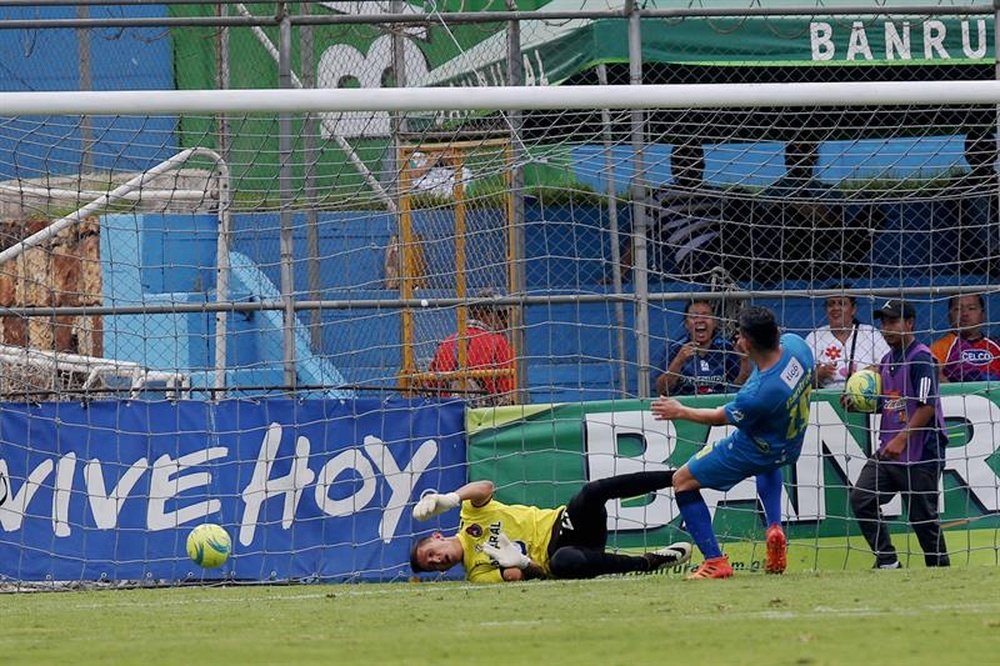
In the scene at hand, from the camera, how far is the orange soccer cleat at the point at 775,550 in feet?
31.1

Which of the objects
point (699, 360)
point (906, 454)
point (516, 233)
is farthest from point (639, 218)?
point (906, 454)

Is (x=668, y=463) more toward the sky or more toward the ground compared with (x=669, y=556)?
more toward the sky

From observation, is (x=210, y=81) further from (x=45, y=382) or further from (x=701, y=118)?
(x=701, y=118)

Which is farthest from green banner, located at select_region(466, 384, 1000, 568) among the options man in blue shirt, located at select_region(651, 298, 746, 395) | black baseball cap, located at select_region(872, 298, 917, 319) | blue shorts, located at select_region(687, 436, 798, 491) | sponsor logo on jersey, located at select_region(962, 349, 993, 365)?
blue shorts, located at select_region(687, 436, 798, 491)

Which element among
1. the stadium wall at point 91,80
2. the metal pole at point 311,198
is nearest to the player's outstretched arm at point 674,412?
the metal pole at point 311,198

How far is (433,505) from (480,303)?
1.89 metres

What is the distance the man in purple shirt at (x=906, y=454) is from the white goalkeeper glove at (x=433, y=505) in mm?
3055

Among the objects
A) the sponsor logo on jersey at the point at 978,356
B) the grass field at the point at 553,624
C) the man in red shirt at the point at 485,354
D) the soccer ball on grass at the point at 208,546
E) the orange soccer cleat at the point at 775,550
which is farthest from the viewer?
the sponsor logo on jersey at the point at 978,356

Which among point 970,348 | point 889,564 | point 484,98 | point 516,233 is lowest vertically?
point 889,564

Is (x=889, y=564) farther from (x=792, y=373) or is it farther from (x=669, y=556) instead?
(x=792, y=373)

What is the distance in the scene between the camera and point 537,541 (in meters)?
10.0

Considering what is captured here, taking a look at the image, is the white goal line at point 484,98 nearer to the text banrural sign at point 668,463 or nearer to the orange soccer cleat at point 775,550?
the text banrural sign at point 668,463

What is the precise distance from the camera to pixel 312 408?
36.2ft

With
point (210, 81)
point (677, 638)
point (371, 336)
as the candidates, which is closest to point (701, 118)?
point (371, 336)
